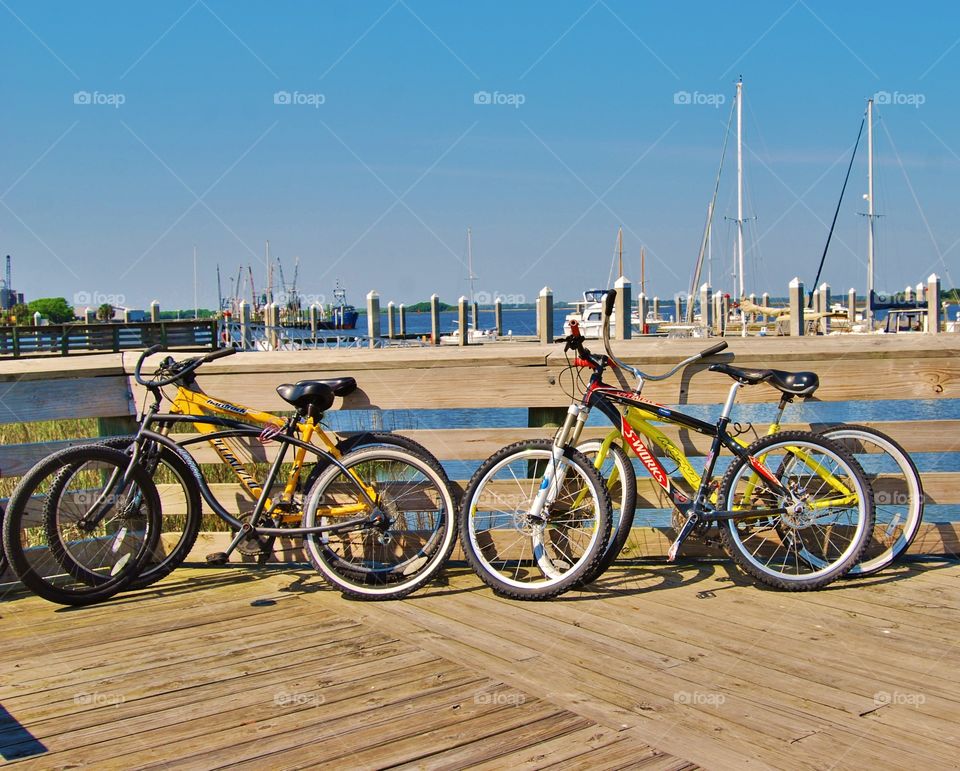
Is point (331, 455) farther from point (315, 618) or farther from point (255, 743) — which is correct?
point (255, 743)

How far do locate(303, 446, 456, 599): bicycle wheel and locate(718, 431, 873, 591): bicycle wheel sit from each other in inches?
44.1

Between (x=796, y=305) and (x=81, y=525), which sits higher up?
(x=796, y=305)

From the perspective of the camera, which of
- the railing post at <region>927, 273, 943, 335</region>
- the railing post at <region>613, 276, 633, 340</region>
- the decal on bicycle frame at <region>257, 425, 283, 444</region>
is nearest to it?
the decal on bicycle frame at <region>257, 425, 283, 444</region>

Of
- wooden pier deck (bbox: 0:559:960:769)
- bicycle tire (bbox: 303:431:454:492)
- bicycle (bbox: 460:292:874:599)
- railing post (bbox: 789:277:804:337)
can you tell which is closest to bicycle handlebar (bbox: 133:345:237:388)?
bicycle tire (bbox: 303:431:454:492)

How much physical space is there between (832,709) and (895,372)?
2.02 meters

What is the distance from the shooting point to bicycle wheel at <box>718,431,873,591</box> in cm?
379

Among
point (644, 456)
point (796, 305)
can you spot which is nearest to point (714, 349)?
point (644, 456)

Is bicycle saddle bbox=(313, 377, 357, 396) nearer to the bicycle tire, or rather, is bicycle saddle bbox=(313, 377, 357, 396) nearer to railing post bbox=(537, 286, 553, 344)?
the bicycle tire

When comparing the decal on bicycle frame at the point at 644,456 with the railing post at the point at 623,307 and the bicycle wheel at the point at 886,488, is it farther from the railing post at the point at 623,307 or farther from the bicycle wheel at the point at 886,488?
the railing post at the point at 623,307

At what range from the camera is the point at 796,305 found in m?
19.8

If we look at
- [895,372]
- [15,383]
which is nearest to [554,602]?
[895,372]

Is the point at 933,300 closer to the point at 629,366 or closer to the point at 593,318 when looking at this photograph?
the point at 593,318

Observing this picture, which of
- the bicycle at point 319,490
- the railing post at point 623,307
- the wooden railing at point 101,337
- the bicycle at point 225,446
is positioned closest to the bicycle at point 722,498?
the bicycle at point 319,490

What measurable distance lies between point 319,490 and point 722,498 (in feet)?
5.14
